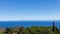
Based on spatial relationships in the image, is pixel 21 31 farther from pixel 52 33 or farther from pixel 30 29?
pixel 52 33

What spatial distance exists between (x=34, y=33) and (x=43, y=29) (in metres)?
0.42

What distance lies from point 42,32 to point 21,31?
912 millimetres

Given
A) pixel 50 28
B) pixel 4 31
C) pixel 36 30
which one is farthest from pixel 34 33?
pixel 4 31

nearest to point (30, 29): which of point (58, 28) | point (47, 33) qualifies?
point (47, 33)

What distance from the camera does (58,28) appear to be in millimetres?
8094

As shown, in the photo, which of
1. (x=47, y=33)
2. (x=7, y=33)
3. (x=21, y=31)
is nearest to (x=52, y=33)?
(x=47, y=33)

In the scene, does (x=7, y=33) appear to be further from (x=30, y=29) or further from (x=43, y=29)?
(x=43, y=29)

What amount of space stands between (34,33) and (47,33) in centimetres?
56

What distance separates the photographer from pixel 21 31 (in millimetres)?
7992

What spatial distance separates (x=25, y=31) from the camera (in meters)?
7.93

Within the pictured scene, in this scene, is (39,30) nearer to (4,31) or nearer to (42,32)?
(42,32)

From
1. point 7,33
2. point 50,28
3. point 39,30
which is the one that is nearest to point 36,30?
point 39,30

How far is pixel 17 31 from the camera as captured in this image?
799 cm

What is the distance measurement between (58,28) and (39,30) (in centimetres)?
87
